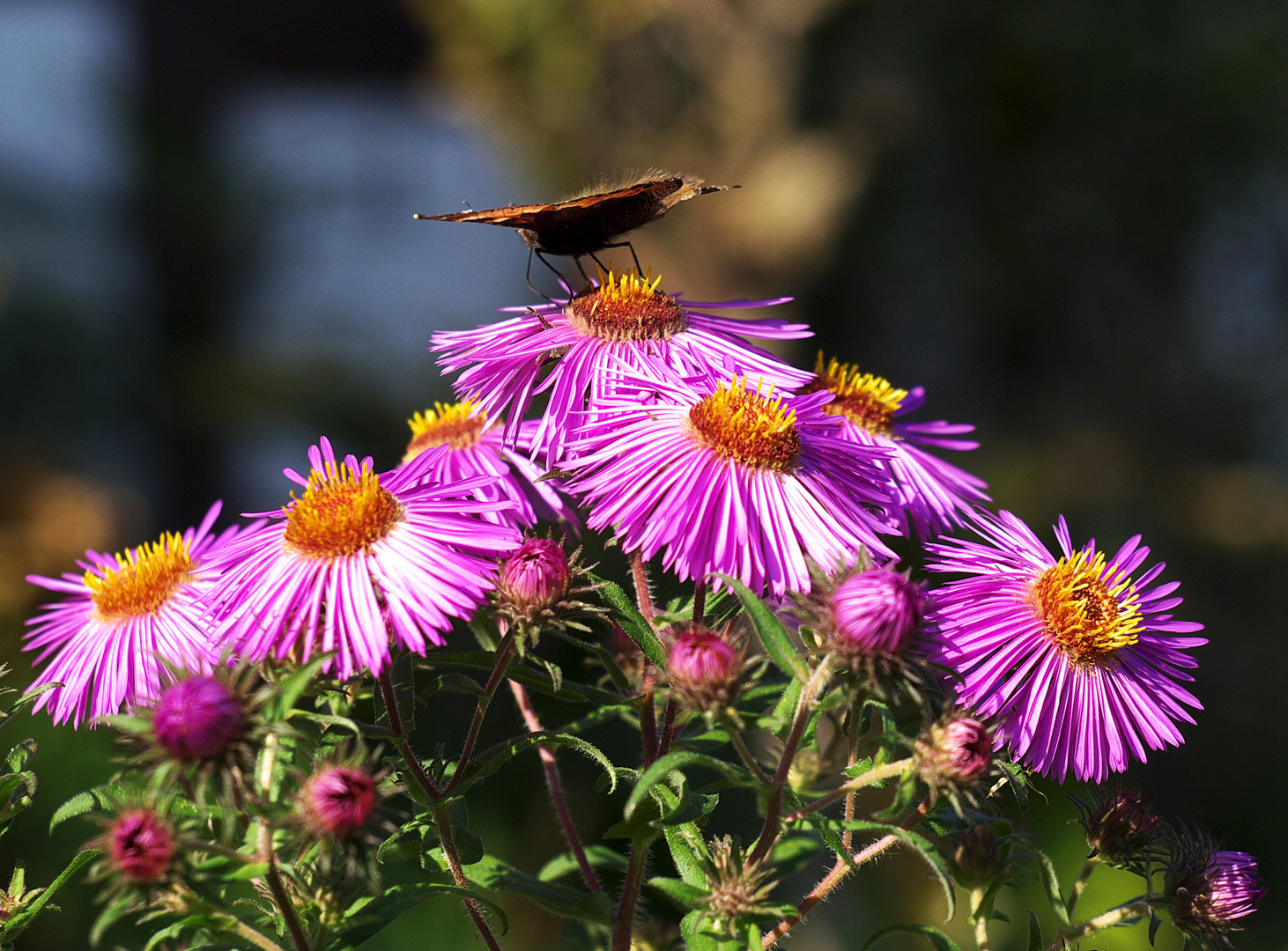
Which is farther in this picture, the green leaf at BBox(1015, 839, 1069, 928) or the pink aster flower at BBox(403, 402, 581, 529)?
the pink aster flower at BBox(403, 402, 581, 529)

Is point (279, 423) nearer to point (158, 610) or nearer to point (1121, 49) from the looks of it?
point (1121, 49)

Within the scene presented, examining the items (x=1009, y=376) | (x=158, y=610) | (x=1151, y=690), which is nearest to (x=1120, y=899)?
(x=1009, y=376)

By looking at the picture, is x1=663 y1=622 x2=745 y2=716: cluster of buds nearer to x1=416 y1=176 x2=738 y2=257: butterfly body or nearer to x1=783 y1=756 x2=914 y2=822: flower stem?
x1=783 y1=756 x2=914 y2=822: flower stem

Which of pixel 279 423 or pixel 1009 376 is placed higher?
pixel 279 423

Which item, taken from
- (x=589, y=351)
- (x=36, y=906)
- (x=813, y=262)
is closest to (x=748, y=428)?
(x=589, y=351)

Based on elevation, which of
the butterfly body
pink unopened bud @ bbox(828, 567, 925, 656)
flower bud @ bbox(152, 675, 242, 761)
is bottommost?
flower bud @ bbox(152, 675, 242, 761)

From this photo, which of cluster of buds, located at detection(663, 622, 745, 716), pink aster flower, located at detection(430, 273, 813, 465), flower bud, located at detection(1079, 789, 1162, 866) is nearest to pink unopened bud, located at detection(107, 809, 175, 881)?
cluster of buds, located at detection(663, 622, 745, 716)

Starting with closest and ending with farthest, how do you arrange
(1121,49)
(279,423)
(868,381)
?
(868,381) < (1121,49) < (279,423)
